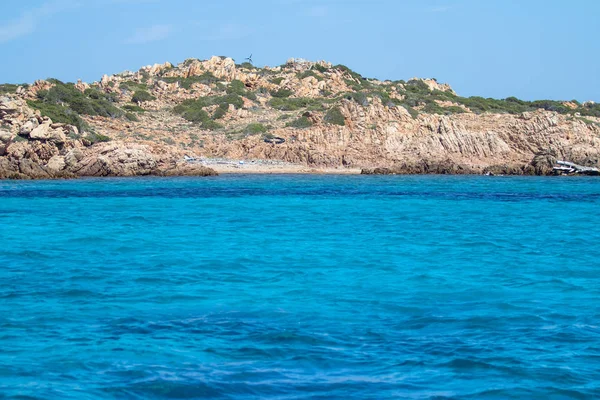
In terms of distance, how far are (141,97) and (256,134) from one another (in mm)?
17487

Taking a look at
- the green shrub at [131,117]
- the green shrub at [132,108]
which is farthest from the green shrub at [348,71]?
the green shrub at [131,117]

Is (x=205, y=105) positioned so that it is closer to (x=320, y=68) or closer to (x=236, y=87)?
(x=236, y=87)

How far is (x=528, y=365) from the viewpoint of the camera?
912 cm

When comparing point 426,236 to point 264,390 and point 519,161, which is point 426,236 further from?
point 519,161

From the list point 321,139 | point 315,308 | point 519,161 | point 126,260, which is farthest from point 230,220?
point 519,161

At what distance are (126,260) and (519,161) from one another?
163 feet

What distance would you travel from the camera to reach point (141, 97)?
75.8 meters

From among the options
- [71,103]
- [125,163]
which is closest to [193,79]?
[71,103]

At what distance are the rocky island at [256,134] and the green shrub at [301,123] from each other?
0.11 metres

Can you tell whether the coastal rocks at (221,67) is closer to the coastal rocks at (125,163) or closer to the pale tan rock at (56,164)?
the coastal rocks at (125,163)

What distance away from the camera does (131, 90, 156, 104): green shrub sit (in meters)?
75.6

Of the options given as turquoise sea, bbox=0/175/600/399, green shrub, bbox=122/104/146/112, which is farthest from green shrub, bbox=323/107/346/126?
turquoise sea, bbox=0/175/600/399

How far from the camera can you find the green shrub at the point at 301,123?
65.8m

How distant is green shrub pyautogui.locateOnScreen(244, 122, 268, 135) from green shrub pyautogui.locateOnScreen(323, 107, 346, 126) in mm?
5532
